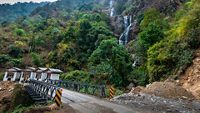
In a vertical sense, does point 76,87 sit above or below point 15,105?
above

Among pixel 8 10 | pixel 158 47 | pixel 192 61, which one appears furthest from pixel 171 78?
pixel 8 10

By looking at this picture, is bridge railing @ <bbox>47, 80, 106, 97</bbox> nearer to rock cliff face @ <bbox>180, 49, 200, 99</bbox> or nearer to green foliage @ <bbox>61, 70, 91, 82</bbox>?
rock cliff face @ <bbox>180, 49, 200, 99</bbox>

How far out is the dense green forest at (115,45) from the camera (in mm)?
27516

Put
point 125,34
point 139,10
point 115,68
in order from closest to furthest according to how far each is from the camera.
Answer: point 115,68 < point 125,34 < point 139,10

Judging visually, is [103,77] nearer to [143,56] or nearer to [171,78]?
[143,56]

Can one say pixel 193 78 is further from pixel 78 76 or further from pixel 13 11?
pixel 13 11

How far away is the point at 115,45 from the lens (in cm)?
4381

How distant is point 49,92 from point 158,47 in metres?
16.6

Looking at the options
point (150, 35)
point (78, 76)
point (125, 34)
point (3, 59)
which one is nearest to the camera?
point (150, 35)

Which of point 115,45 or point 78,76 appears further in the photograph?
point 78,76

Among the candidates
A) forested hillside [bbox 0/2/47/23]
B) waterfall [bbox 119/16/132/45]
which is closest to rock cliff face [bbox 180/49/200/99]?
waterfall [bbox 119/16/132/45]

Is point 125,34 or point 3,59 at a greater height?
point 125,34

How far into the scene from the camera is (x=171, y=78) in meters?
25.2

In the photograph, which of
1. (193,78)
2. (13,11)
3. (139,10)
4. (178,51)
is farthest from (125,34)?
(13,11)
